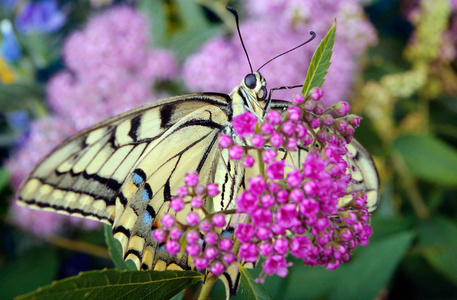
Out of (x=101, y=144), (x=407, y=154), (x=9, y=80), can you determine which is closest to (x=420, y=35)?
(x=407, y=154)

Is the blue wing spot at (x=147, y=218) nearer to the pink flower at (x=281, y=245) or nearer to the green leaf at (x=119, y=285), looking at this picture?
the green leaf at (x=119, y=285)

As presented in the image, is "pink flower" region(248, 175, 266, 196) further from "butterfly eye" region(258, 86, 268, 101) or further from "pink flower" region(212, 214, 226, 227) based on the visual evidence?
"butterfly eye" region(258, 86, 268, 101)

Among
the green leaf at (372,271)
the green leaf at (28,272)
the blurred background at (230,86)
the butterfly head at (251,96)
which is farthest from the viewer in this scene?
the blurred background at (230,86)

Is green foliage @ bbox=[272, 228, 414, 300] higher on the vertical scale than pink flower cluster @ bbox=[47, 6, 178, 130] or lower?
lower

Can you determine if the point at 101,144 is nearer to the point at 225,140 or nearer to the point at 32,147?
the point at 225,140

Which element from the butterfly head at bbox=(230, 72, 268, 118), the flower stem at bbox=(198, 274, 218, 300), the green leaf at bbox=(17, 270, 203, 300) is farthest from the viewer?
the butterfly head at bbox=(230, 72, 268, 118)

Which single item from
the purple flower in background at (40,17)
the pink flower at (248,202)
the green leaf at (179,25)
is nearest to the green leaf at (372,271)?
the pink flower at (248,202)

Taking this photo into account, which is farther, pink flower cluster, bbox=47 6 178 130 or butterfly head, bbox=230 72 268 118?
pink flower cluster, bbox=47 6 178 130

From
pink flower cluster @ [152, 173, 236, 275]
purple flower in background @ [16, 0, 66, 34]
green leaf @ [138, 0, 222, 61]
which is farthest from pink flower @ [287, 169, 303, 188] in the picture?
purple flower in background @ [16, 0, 66, 34]
